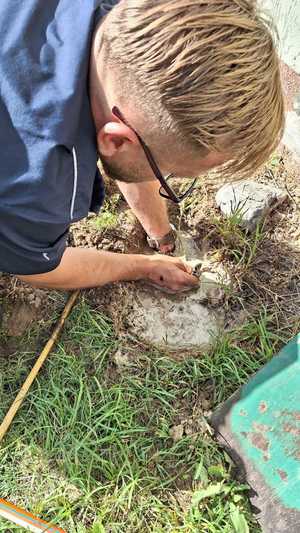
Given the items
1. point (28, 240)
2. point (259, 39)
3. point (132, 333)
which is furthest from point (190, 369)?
point (259, 39)

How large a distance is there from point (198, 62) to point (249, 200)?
3.56ft

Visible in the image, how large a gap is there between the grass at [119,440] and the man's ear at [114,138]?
860 mm

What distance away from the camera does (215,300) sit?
2105 millimetres

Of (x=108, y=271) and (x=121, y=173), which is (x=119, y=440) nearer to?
(x=108, y=271)

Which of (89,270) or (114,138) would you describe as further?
(89,270)

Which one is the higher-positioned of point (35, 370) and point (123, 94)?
point (123, 94)

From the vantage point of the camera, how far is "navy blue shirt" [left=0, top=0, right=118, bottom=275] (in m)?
1.25

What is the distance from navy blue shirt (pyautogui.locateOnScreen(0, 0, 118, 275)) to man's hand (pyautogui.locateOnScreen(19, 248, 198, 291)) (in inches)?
17.9

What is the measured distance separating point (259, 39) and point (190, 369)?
1.20 metres

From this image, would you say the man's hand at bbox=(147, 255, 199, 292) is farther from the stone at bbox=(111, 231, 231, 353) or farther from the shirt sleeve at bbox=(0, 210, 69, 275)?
the shirt sleeve at bbox=(0, 210, 69, 275)

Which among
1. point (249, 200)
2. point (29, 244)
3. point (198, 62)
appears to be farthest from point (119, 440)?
point (198, 62)

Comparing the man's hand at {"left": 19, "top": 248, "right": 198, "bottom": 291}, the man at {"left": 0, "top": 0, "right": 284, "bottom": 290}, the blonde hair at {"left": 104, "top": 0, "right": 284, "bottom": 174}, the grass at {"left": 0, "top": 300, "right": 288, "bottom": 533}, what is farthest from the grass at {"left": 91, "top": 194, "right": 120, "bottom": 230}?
the blonde hair at {"left": 104, "top": 0, "right": 284, "bottom": 174}

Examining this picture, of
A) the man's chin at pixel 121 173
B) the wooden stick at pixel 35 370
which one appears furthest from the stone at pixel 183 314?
the man's chin at pixel 121 173

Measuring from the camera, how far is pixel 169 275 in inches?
81.8
